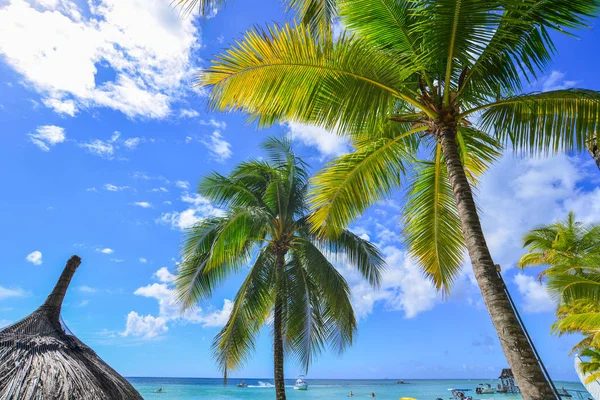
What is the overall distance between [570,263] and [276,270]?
10.5 m

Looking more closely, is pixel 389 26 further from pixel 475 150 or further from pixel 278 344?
pixel 278 344

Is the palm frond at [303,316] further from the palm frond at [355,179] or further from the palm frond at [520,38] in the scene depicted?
the palm frond at [520,38]

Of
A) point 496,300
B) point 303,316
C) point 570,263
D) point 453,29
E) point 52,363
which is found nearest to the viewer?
point 52,363

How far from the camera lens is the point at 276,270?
10.9 m

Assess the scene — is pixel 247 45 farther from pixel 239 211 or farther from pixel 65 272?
pixel 239 211

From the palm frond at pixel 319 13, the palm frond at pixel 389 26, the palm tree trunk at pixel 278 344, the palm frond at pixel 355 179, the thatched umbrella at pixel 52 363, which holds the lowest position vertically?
the thatched umbrella at pixel 52 363

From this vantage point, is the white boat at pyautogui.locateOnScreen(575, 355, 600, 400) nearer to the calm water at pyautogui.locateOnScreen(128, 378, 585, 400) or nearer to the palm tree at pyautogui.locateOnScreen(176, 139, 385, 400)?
the palm tree at pyautogui.locateOnScreen(176, 139, 385, 400)

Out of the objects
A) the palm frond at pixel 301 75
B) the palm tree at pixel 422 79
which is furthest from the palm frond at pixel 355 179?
the palm frond at pixel 301 75

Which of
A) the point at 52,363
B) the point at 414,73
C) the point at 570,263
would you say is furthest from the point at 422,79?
the point at 570,263

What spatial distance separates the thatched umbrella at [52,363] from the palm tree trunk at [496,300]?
3.50 meters

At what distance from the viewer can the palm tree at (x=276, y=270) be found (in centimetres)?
1021

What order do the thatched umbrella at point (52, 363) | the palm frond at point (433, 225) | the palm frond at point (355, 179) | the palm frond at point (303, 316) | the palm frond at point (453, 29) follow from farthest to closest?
the palm frond at point (303, 316), the palm frond at point (433, 225), the palm frond at point (355, 179), the palm frond at point (453, 29), the thatched umbrella at point (52, 363)

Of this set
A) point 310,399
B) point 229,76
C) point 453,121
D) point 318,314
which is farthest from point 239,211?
point 310,399

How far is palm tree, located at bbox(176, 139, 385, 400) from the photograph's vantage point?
10.2 meters
